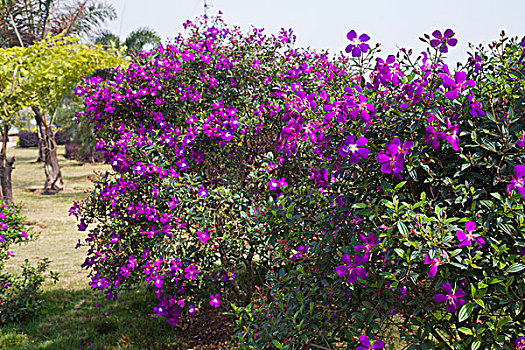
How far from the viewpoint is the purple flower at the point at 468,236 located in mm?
1484

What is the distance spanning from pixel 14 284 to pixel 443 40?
16.4 feet

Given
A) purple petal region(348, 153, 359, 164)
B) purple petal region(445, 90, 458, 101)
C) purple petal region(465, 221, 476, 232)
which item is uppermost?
purple petal region(445, 90, 458, 101)

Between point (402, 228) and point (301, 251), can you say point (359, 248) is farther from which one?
point (301, 251)

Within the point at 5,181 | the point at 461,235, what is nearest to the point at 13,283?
the point at 461,235

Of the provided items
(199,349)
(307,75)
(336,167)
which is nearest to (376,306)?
(336,167)

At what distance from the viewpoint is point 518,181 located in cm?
156

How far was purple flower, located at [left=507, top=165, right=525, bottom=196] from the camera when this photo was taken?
1.54 m

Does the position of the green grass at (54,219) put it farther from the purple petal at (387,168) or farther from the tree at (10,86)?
the purple petal at (387,168)

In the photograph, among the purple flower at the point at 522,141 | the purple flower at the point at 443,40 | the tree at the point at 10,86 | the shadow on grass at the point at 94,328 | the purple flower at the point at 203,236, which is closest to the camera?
the purple flower at the point at 522,141

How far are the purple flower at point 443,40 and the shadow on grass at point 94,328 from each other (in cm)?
328

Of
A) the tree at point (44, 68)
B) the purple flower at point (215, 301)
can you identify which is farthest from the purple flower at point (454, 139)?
the tree at point (44, 68)

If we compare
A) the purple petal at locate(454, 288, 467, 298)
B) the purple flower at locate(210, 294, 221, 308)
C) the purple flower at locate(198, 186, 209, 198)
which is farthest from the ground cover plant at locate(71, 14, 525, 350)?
the purple flower at locate(210, 294, 221, 308)

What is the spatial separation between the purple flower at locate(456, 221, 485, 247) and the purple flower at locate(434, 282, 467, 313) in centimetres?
16

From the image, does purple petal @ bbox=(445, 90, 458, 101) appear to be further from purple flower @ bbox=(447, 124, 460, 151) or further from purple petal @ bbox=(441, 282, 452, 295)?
purple petal @ bbox=(441, 282, 452, 295)
